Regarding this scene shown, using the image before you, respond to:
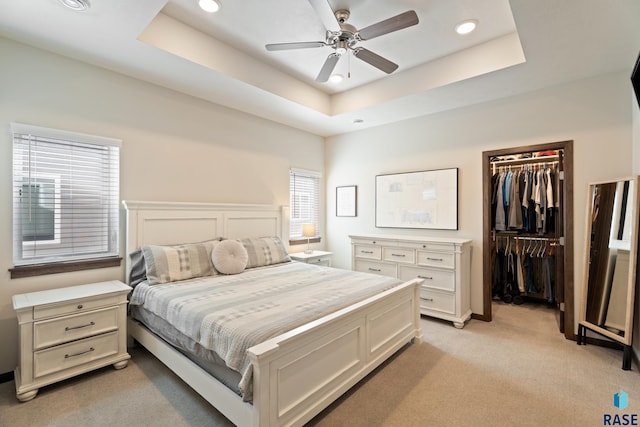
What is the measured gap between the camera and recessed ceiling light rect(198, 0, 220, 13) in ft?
7.42

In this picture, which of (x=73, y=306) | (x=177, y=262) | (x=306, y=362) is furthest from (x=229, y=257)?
(x=306, y=362)

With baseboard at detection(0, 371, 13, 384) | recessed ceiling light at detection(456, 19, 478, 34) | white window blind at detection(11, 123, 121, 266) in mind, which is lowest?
baseboard at detection(0, 371, 13, 384)

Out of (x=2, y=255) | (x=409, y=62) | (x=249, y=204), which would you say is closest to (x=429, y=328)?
(x=249, y=204)

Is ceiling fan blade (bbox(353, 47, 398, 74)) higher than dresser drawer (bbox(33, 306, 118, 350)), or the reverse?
ceiling fan blade (bbox(353, 47, 398, 74))

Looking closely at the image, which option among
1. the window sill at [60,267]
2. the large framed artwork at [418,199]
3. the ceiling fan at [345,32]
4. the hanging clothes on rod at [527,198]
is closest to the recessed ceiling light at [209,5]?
the ceiling fan at [345,32]

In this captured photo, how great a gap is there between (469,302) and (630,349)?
1.42 m

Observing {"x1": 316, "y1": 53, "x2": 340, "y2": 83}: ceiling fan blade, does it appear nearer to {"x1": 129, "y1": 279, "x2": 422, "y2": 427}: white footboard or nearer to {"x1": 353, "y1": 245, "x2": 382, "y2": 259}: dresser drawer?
{"x1": 129, "y1": 279, "x2": 422, "y2": 427}: white footboard

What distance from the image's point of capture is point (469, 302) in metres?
3.65

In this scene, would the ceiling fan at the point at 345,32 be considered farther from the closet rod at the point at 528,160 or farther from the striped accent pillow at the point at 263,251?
the closet rod at the point at 528,160

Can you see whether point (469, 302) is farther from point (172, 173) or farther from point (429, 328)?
point (172, 173)

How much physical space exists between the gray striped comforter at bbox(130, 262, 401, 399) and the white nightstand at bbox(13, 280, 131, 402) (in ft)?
0.80

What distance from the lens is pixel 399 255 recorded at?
3855mm

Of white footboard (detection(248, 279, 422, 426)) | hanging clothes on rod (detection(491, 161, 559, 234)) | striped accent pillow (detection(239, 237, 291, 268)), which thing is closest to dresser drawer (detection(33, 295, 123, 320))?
striped accent pillow (detection(239, 237, 291, 268))

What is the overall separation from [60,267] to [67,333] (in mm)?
638
